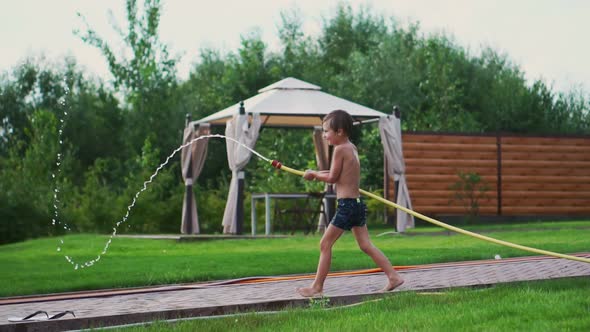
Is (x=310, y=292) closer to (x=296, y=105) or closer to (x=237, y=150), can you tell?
(x=237, y=150)

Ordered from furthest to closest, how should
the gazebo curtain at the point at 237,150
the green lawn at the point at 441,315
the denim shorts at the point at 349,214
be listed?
the gazebo curtain at the point at 237,150 → the denim shorts at the point at 349,214 → the green lawn at the point at 441,315

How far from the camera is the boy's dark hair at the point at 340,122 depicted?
752 centimetres

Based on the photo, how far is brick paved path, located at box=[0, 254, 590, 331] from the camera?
650cm

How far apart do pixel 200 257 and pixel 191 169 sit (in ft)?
23.2

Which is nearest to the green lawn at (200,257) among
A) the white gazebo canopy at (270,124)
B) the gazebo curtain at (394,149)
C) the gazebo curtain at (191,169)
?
the gazebo curtain at (394,149)

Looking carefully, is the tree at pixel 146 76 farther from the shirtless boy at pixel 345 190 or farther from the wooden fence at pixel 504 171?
the shirtless boy at pixel 345 190

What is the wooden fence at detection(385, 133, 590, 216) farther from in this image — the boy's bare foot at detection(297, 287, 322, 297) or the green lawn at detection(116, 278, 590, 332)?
the green lawn at detection(116, 278, 590, 332)

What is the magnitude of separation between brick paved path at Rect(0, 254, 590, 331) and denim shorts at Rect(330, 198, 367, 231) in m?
0.52

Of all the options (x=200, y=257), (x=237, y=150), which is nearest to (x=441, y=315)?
(x=200, y=257)

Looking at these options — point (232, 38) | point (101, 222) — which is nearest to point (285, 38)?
point (232, 38)

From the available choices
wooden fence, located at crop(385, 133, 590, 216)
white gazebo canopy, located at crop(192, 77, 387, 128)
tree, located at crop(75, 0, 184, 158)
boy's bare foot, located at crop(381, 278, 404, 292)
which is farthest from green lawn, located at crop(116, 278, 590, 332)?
tree, located at crop(75, 0, 184, 158)

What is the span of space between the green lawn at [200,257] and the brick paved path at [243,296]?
1.11 metres

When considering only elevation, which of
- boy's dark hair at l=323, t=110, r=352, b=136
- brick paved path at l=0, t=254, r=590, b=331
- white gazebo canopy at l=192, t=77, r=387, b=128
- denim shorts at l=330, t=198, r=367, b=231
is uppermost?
white gazebo canopy at l=192, t=77, r=387, b=128

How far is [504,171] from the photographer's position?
78.2ft
